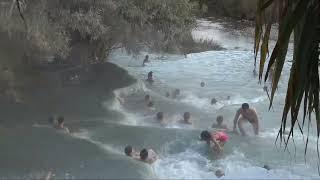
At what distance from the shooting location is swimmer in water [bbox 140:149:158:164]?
12.0 meters

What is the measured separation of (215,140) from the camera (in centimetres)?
1311

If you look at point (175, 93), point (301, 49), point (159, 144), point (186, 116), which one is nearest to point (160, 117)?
point (186, 116)

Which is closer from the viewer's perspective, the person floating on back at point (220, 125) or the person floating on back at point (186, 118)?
the person floating on back at point (220, 125)

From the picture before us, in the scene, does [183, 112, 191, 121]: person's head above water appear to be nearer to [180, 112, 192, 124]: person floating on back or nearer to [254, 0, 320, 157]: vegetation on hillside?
[180, 112, 192, 124]: person floating on back

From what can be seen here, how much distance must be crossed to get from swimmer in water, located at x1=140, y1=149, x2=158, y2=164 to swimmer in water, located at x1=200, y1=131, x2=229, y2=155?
134 cm

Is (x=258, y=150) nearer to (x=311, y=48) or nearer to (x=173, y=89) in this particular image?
(x=173, y=89)

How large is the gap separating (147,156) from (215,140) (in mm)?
1853

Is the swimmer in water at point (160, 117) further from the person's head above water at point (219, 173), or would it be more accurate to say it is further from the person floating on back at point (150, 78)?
the person floating on back at point (150, 78)

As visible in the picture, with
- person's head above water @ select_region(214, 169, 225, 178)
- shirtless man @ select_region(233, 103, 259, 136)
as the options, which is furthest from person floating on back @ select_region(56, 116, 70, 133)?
shirtless man @ select_region(233, 103, 259, 136)

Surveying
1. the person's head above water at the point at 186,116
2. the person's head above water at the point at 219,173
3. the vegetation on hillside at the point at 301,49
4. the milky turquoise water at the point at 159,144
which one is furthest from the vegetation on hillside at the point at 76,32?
the vegetation on hillside at the point at 301,49

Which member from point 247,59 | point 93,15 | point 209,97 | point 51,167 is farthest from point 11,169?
point 247,59

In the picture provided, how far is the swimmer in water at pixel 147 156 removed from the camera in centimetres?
1201

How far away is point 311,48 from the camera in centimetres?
206

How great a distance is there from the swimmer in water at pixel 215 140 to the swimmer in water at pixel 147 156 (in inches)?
52.8
